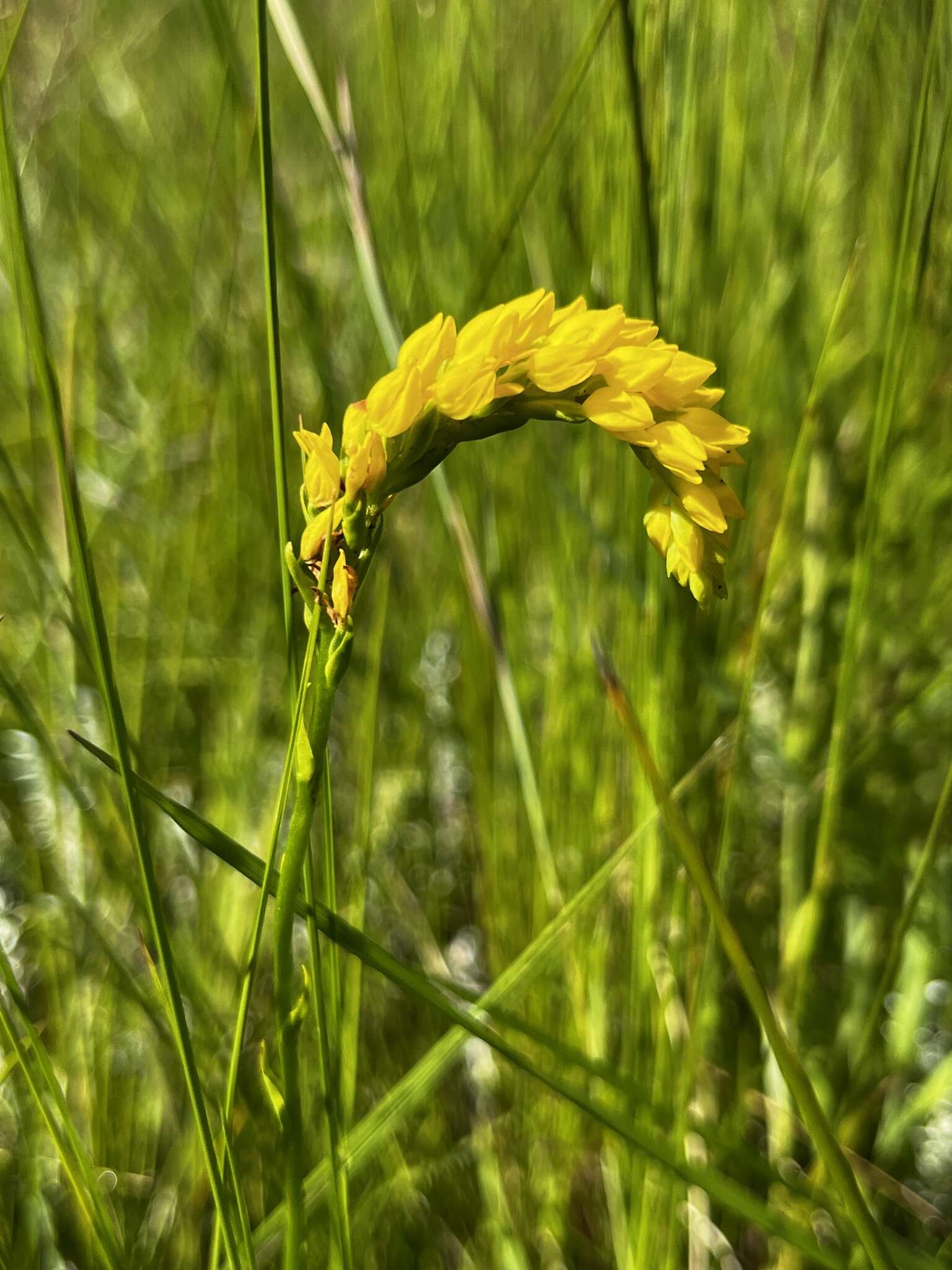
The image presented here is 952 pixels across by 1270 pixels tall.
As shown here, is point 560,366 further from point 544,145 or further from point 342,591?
point 544,145

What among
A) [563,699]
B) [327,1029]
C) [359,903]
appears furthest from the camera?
[563,699]

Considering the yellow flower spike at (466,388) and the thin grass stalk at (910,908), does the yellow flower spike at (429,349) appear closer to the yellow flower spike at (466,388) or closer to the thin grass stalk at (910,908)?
the yellow flower spike at (466,388)

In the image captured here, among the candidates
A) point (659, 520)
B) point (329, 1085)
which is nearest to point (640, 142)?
point (659, 520)

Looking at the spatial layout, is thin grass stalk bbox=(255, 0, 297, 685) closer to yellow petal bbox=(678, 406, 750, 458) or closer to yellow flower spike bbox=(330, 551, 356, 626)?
yellow flower spike bbox=(330, 551, 356, 626)

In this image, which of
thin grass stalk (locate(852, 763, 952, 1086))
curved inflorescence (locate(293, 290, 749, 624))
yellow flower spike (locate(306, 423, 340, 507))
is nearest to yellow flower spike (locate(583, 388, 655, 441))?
curved inflorescence (locate(293, 290, 749, 624))

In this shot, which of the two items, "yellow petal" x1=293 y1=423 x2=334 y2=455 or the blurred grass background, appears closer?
"yellow petal" x1=293 y1=423 x2=334 y2=455

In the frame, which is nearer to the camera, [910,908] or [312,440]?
[312,440]

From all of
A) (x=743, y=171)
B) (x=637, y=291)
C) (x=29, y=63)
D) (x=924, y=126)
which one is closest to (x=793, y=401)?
(x=743, y=171)
